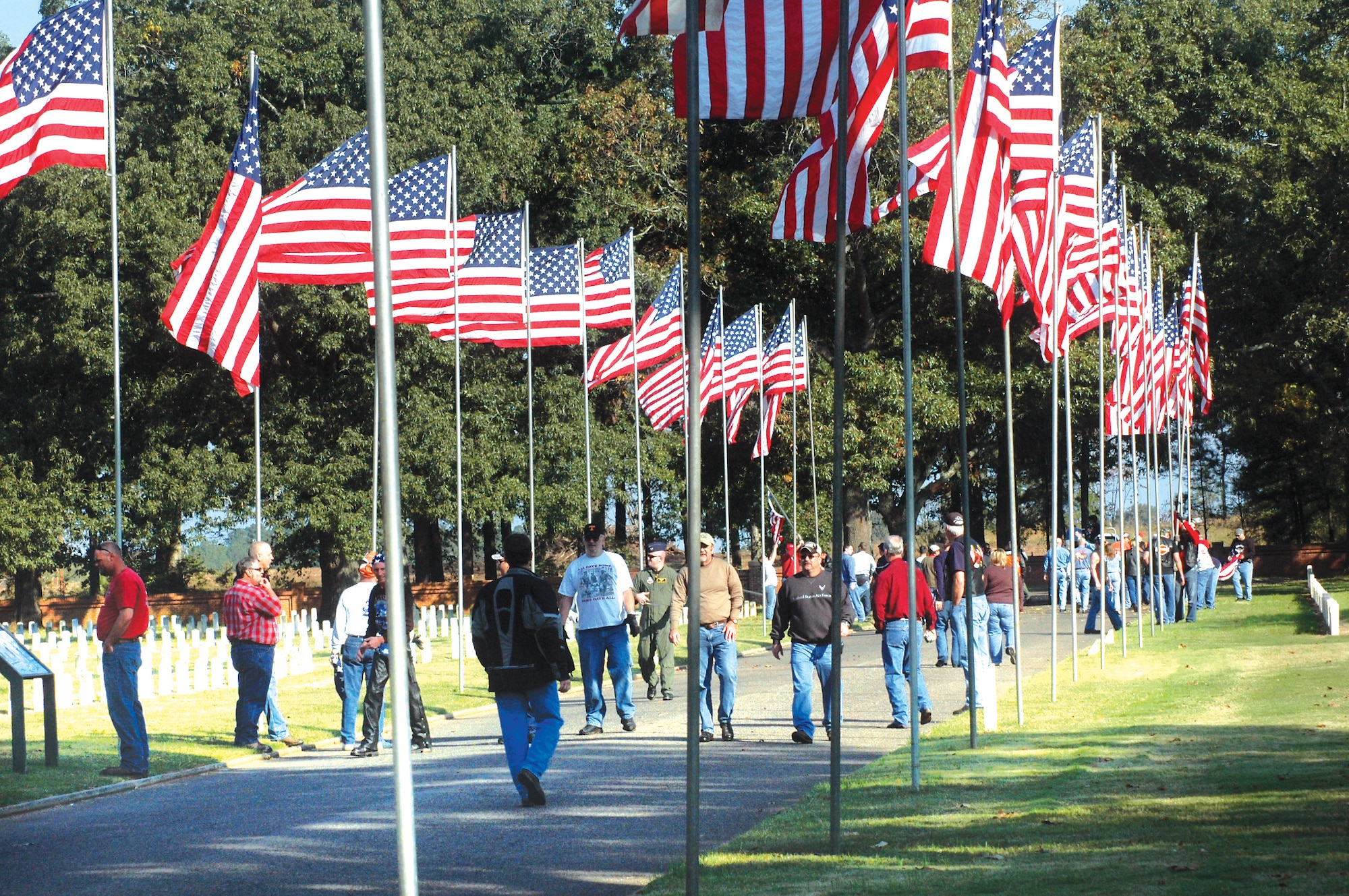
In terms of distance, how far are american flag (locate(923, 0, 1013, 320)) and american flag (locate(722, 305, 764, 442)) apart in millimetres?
16233

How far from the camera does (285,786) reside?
39.9 feet

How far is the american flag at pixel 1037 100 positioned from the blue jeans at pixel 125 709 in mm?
9236

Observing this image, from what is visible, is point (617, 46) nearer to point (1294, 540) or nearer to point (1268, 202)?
point (1268, 202)

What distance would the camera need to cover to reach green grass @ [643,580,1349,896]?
7.40 metres

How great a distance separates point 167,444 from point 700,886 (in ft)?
110

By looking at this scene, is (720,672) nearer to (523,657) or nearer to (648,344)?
(523,657)

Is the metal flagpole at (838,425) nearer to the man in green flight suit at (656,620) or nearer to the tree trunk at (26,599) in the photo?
the man in green flight suit at (656,620)

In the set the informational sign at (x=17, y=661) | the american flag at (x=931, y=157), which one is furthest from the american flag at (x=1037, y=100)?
the informational sign at (x=17, y=661)

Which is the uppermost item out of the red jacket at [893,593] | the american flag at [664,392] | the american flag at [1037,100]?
the american flag at [1037,100]

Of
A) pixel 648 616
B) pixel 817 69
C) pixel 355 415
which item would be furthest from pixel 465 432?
pixel 817 69

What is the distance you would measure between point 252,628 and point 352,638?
3.05 feet

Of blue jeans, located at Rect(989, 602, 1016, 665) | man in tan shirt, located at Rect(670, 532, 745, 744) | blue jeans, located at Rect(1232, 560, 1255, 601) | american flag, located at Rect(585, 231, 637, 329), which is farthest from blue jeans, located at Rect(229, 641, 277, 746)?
blue jeans, located at Rect(1232, 560, 1255, 601)

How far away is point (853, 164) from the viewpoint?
35.9ft

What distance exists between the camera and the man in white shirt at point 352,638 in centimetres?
1426
